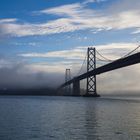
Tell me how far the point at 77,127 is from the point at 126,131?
3.26 meters

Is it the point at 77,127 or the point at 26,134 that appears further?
the point at 77,127

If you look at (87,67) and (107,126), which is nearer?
(107,126)

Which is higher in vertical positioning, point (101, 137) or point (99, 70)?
point (99, 70)

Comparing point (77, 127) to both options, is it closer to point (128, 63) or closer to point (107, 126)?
point (107, 126)

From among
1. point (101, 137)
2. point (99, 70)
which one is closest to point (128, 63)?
point (99, 70)

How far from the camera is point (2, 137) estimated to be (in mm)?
19641

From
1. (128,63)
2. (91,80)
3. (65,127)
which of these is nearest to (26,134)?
(65,127)

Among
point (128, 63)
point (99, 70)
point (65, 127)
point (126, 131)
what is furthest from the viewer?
point (99, 70)

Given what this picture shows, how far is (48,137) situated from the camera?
1988cm

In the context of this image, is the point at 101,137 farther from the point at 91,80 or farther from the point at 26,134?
the point at 91,80

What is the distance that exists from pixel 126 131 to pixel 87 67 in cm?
7283

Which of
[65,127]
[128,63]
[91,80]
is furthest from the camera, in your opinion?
[91,80]

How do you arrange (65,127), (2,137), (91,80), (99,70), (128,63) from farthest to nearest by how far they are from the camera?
(91,80) < (99,70) < (128,63) < (65,127) < (2,137)

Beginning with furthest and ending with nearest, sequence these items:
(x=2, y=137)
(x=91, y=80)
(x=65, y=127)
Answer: (x=91, y=80)
(x=65, y=127)
(x=2, y=137)
